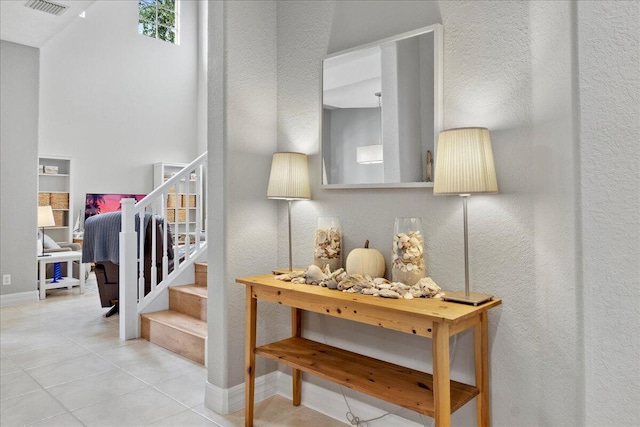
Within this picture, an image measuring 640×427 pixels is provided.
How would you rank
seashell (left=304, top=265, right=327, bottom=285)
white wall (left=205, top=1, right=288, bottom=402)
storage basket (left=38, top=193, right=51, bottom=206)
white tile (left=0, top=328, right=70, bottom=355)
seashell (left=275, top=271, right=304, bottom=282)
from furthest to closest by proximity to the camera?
1. storage basket (left=38, top=193, right=51, bottom=206)
2. white tile (left=0, top=328, right=70, bottom=355)
3. white wall (left=205, top=1, right=288, bottom=402)
4. seashell (left=275, top=271, right=304, bottom=282)
5. seashell (left=304, top=265, right=327, bottom=285)

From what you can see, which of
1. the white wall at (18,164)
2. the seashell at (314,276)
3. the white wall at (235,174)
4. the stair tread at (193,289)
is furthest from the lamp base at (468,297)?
the white wall at (18,164)

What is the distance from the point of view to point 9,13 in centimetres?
442

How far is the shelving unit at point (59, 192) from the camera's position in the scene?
7.80 meters

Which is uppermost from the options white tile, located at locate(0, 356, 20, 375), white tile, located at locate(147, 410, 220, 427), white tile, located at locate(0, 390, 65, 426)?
white tile, located at locate(0, 356, 20, 375)

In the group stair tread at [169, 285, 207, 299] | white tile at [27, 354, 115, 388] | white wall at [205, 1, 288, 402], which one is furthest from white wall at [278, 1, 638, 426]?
white tile at [27, 354, 115, 388]

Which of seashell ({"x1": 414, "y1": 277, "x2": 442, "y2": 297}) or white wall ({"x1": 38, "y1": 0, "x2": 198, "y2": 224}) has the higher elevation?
white wall ({"x1": 38, "y1": 0, "x2": 198, "y2": 224})

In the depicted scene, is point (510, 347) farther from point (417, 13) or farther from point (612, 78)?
point (417, 13)

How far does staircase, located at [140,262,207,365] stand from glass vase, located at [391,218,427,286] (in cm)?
186

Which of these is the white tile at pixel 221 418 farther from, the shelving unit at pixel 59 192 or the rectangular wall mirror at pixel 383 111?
the shelving unit at pixel 59 192

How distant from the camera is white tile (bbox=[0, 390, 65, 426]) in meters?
2.32

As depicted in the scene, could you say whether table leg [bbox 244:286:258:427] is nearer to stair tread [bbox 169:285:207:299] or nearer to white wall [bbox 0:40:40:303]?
stair tread [bbox 169:285:207:299]

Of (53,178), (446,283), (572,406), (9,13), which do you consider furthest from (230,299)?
(53,178)

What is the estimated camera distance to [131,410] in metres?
2.45

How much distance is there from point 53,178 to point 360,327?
7825 millimetres
